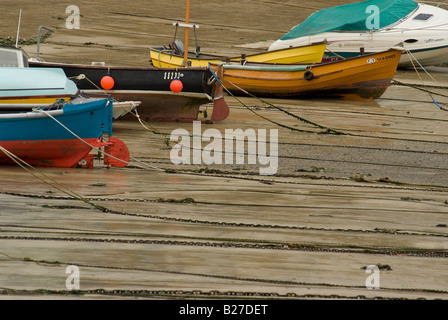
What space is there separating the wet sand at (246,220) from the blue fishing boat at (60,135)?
216 millimetres

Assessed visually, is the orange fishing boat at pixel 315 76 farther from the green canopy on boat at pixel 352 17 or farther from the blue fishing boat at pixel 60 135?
the blue fishing boat at pixel 60 135

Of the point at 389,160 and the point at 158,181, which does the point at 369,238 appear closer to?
the point at 158,181

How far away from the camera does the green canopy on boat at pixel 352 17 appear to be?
18.3 m

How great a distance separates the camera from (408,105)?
15.0 m

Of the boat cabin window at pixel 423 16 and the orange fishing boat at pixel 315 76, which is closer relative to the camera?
the orange fishing boat at pixel 315 76

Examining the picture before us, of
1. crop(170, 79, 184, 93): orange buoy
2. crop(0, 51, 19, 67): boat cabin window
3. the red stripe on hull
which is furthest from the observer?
crop(170, 79, 184, 93): orange buoy

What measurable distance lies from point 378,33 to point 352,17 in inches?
29.0

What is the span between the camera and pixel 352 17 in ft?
60.3

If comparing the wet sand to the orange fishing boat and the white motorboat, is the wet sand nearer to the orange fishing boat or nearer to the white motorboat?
the orange fishing boat

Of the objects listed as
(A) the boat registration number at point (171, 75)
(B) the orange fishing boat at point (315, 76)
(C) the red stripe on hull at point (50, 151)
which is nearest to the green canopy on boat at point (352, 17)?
(B) the orange fishing boat at point (315, 76)

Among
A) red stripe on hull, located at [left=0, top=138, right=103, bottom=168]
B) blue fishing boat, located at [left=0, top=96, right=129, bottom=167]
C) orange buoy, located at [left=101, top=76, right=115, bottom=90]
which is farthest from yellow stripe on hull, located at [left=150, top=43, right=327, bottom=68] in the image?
red stripe on hull, located at [left=0, top=138, right=103, bottom=168]

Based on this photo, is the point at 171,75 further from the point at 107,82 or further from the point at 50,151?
the point at 50,151

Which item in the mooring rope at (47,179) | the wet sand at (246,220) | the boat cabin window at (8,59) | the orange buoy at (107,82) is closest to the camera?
the wet sand at (246,220)

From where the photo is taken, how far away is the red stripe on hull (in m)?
9.12
